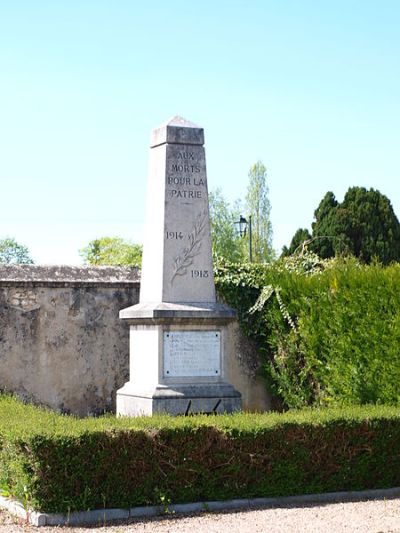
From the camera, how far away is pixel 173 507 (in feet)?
28.2

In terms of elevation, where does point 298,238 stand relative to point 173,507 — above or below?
above

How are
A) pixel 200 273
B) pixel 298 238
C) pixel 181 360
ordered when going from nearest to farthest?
pixel 181 360
pixel 200 273
pixel 298 238

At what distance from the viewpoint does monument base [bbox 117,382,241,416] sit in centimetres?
1107

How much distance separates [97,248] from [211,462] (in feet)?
165

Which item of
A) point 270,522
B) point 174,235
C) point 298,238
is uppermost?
point 298,238

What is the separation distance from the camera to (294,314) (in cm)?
1395

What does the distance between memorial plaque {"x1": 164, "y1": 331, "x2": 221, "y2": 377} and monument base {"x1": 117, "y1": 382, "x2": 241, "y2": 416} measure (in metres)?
0.18

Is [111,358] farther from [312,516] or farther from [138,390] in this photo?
[312,516]

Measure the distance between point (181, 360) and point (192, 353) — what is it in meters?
0.17

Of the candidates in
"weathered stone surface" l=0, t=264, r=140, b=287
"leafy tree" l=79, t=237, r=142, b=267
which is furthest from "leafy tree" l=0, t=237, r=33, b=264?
"weathered stone surface" l=0, t=264, r=140, b=287

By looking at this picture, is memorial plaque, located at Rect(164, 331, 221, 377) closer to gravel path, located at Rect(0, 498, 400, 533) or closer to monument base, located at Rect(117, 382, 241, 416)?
monument base, located at Rect(117, 382, 241, 416)

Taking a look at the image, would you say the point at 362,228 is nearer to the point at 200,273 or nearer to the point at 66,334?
the point at 66,334

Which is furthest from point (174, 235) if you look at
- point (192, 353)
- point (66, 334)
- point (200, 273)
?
point (66, 334)

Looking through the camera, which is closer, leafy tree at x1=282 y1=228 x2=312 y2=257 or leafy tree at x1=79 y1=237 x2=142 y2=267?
leafy tree at x1=282 y1=228 x2=312 y2=257
